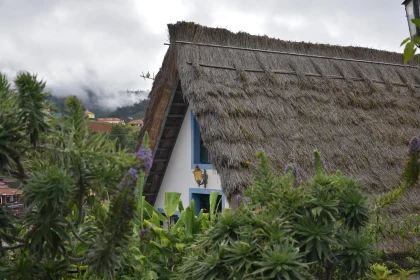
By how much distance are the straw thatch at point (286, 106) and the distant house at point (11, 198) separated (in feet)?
11.9

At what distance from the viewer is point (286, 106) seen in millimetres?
8289

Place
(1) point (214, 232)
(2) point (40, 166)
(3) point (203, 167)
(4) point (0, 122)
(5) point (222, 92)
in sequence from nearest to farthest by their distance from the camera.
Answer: (4) point (0, 122), (2) point (40, 166), (1) point (214, 232), (5) point (222, 92), (3) point (203, 167)

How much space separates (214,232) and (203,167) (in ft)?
17.8

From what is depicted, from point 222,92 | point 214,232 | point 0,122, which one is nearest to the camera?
point 0,122


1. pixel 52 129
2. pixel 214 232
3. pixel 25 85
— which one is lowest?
pixel 214 232

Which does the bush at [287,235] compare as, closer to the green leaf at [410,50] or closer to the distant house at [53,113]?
the distant house at [53,113]

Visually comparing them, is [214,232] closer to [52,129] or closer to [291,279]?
[291,279]

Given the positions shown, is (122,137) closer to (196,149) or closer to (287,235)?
(287,235)

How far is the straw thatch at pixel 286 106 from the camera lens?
7289mm

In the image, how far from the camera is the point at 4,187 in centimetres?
328

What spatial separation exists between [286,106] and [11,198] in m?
5.67

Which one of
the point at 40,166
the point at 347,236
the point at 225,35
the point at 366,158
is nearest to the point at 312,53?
the point at 225,35

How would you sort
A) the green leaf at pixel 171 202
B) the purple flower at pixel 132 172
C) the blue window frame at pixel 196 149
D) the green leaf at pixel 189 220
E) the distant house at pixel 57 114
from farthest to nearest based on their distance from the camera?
the blue window frame at pixel 196 149 → the green leaf at pixel 171 202 → the green leaf at pixel 189 220 → the distant house at pixel 57 114 → the purple flower at pixel 132 172

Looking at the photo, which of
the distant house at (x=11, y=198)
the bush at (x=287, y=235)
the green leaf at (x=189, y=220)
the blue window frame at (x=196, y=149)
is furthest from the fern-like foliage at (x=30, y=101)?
the blue window frame at (x=196, y=149)
